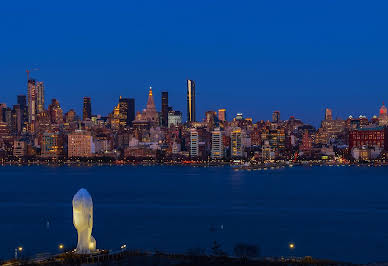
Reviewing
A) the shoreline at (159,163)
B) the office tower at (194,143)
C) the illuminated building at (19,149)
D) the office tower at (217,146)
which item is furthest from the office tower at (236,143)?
the illuminated building at (19,149)

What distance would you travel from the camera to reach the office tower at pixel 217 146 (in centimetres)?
9631

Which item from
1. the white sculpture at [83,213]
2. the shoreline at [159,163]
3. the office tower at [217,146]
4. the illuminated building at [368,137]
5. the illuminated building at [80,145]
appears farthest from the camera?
the illuminated building at [368,137]

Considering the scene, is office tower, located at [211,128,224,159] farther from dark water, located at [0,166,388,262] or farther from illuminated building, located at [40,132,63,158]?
dark water, located at [0,166,388,262]

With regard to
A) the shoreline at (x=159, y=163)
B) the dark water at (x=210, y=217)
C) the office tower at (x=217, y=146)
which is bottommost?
the dark water at (x=210, y=217)

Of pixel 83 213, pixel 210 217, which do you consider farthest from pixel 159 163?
pixel 83 213

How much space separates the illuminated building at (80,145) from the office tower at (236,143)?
18.9 meters

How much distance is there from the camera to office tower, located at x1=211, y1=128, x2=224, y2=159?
3792 inches

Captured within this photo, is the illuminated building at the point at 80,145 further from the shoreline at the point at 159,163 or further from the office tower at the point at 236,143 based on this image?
the office tower at the point at 236,143

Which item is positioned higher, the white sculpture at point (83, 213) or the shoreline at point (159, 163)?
the shoreline at point (159, 163)

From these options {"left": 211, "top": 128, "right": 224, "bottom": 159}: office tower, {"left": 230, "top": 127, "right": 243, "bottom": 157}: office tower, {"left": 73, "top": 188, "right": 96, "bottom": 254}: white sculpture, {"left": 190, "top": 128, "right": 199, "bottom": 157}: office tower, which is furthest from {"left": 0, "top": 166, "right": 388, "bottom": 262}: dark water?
{"left": 190, "top": 128, "right": 199, "bottom": 157}: office tower

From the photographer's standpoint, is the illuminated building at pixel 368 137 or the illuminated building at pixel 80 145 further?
the illuminated building at pixel 368 137

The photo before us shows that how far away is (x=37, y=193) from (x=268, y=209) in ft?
50.7

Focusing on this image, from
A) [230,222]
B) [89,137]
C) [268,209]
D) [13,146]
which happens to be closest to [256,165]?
[89,137]

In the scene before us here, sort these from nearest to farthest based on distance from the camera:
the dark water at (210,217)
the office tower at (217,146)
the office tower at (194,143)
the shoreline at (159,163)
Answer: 1. the dark water at (210,217)
2. the shoreline at (159,163)
3. the office tower at (217,146)
4. the office tower at (194,143)
